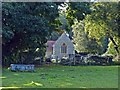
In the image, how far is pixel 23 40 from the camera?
25.9 meters

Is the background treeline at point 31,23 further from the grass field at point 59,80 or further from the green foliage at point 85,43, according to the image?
the green foliage at point 85,43

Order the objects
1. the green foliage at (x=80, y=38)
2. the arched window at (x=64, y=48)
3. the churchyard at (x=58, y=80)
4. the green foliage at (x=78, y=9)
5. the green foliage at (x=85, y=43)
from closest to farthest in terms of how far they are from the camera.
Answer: the churchyard at (x=58, y=80) → the green foliage at (x=78, y=9) → the green foliage at (x=85, y=43) → the green foliage at (x=80, y=38) → the arched window at (x=64, y=48)

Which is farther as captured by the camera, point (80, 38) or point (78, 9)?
point (80, 38)

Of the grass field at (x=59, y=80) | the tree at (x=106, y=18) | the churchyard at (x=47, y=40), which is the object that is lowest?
the grass field at (x=59, y=80)

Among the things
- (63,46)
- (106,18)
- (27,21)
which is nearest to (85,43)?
(63,46)


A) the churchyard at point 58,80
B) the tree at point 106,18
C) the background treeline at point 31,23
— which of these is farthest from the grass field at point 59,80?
the tree at point 106,18

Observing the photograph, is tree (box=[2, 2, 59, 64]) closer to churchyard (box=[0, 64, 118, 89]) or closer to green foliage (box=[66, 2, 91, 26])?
green foliage (box=[66, 2, 91, 26])

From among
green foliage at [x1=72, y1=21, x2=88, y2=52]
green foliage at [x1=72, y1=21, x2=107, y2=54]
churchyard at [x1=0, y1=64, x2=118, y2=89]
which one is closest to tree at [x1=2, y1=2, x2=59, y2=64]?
churchyard at [x1=0, y1=64, x2=118, y2=89]

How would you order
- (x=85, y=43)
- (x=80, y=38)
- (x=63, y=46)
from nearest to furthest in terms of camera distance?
1. (x=85, y=43)
2. (x=80, y=38)
3. (x=63, y=46)

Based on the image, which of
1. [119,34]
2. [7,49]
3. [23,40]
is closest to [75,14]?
[23,40]

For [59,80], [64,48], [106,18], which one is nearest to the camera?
[59,80]

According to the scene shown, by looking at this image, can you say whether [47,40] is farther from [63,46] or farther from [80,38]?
[63,46]

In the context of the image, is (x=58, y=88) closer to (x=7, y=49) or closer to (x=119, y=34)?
(x=7, y=49)

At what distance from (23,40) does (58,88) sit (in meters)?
14.3
